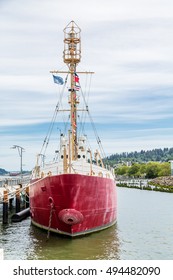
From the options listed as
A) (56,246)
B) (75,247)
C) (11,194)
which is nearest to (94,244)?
(75,247)

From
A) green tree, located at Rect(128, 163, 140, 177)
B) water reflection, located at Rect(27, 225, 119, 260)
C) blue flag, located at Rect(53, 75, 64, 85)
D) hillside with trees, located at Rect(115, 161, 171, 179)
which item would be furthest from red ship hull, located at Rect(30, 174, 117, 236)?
green tree, located at Rect(128, 163, 140, 177)

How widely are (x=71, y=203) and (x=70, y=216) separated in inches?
28.9

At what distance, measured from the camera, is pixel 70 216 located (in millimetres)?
24016

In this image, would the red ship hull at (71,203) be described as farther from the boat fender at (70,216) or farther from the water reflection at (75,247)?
the water reflection at (75,247)

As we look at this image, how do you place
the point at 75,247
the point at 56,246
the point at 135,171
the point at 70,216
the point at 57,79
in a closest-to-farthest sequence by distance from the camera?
the point at 75,247
the point at 56,246
the point at 70,216
the point at 57,79
the point at 135,171

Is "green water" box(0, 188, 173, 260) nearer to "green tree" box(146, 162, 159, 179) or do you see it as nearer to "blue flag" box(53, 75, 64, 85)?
"blue flag" box(53, 75, 64, 85)

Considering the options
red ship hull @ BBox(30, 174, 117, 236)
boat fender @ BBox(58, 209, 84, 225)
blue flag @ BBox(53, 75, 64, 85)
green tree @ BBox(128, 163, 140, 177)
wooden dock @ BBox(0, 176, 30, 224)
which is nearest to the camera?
boat fender @ BBox(58, 209, 84, 225)

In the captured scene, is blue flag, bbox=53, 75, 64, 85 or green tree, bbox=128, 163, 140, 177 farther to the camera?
green tree, bbox=128, 163, 140, 177

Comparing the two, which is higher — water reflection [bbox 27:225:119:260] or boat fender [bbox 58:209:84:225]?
boat fender [bbox 58:209:84:225]

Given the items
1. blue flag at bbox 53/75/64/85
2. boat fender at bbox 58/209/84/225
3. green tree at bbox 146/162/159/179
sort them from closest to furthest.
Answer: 1. boat fender at bbox 58/209/84/225
2. blue flag at bbox 53/75/64/85
3. green tree at bbox 146/162/159/179

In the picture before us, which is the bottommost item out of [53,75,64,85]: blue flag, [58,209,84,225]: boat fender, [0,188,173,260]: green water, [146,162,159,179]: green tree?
[0,188,173,260]: green water

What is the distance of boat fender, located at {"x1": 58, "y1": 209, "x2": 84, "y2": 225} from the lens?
946 inches

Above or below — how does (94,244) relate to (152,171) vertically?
below

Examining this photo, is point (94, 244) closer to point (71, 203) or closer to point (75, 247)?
point (75, 247)
